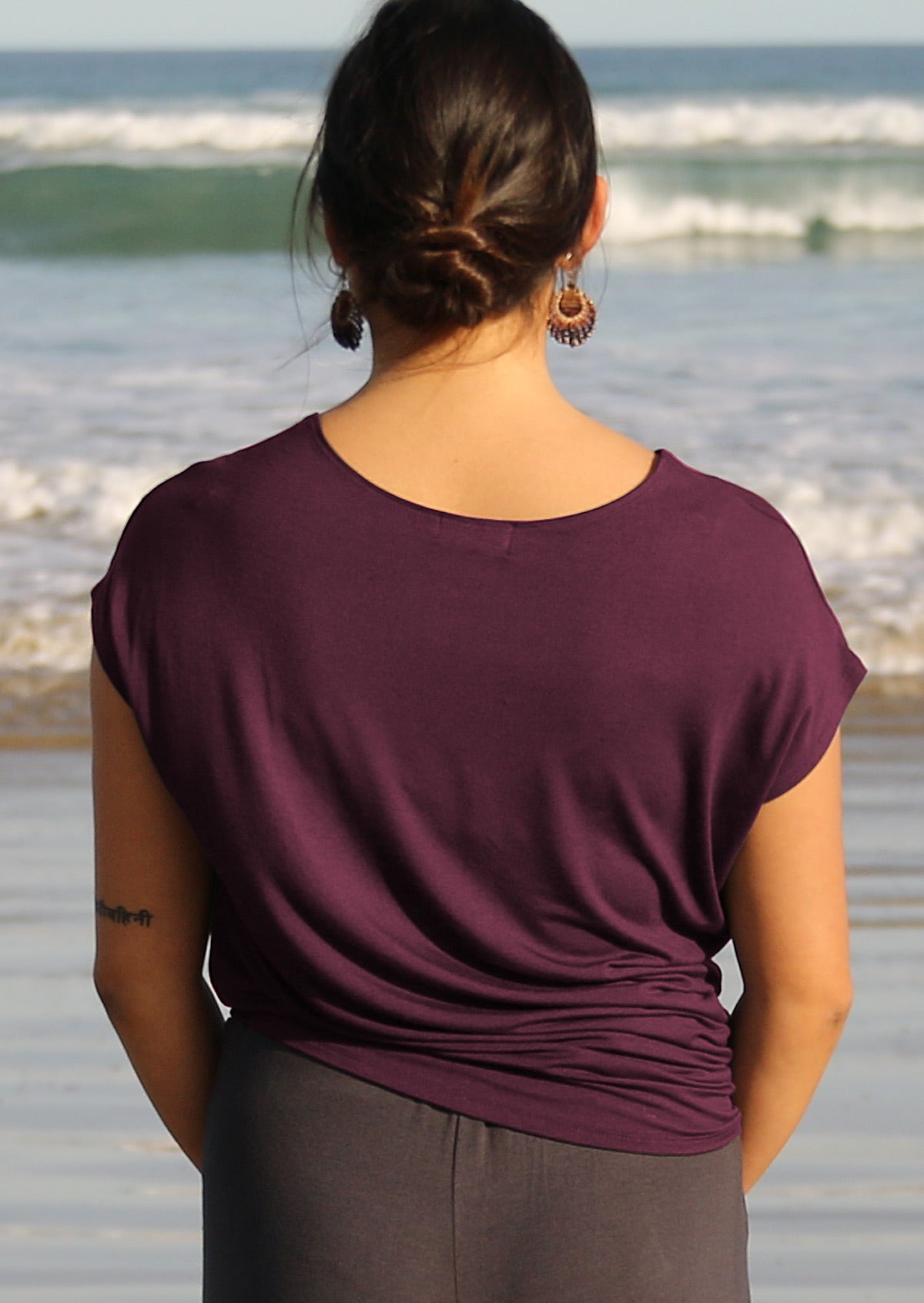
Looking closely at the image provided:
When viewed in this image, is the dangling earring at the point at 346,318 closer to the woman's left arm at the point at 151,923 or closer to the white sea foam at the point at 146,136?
the woman's left arm at the point at 151,923

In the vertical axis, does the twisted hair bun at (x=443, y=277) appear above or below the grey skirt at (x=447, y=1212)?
above

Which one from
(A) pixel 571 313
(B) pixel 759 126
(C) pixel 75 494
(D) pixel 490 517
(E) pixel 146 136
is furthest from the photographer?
(B) pixel 759 126

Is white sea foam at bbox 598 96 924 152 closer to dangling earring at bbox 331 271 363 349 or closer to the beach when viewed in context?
the beach

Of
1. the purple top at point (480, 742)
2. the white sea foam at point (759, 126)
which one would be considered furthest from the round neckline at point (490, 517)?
the white sea foam at point (759, 126)

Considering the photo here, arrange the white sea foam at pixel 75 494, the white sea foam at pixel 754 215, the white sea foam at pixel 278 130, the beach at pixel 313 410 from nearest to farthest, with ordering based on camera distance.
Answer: the beach at pixel 313 410 → the white sea foam at pixel 75 494 → the white sea foam at pixel 754 215 → the white sea foam at pixel 278 130

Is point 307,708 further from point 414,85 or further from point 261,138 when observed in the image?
point 261,138

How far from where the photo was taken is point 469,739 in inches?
38.2

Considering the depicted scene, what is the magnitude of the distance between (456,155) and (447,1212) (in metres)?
0.59

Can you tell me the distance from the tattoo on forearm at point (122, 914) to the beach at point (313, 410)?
41 centimetres

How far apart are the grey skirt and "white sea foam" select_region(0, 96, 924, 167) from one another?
56.3 feet

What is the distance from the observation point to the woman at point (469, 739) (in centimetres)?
96

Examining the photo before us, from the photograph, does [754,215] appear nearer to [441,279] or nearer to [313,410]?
[313,410]

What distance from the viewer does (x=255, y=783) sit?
3.32 ft

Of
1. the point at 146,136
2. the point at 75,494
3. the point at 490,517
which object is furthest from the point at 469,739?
the point at 146,136
